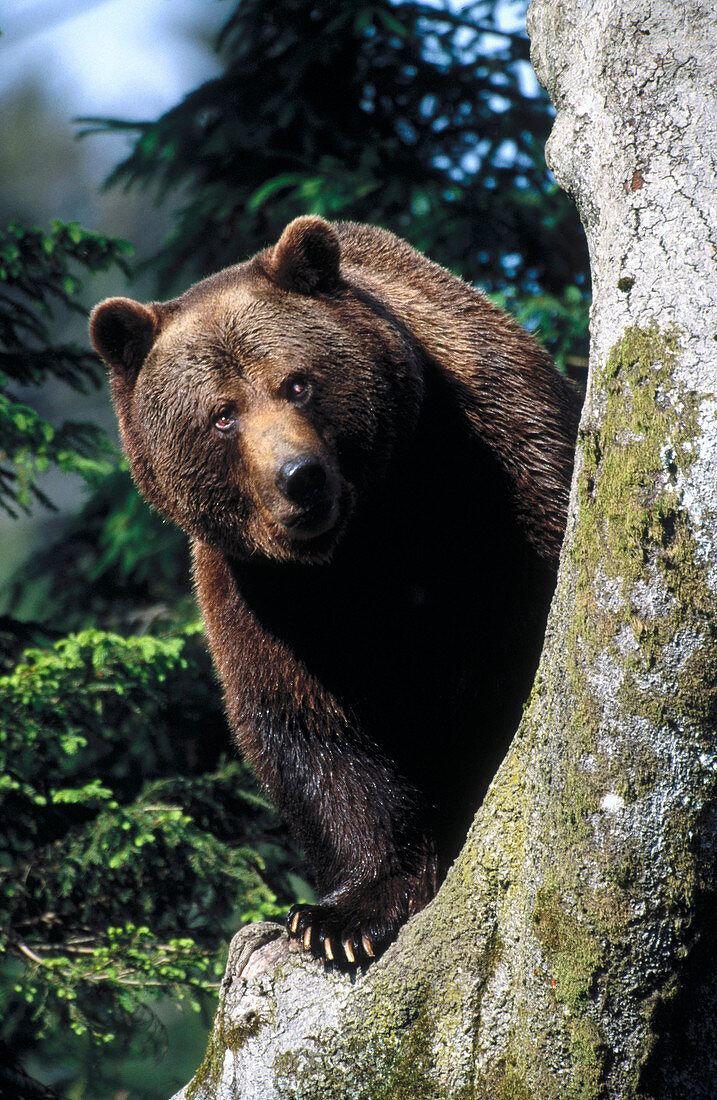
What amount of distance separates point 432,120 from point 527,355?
4.41m

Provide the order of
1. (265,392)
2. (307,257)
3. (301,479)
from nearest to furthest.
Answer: (301,479), (265,392), (307,257)

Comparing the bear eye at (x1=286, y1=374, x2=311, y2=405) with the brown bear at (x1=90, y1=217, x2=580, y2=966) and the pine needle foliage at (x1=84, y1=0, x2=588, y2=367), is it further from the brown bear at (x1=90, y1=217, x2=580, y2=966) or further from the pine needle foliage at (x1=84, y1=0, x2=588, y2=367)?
the pine needle foliage at (x1=84, y1=0, x2=588, y2=367)

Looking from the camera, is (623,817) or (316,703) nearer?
(623,817)

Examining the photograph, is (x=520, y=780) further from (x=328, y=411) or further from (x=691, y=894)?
(x=328, y=411)

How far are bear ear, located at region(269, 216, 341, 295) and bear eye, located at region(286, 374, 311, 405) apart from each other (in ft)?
1.36

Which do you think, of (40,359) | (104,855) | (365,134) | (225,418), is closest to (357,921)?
(225,418)

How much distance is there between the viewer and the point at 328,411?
129 inches

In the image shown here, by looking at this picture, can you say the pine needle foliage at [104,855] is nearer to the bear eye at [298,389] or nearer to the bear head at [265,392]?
the bear head at [265,392]

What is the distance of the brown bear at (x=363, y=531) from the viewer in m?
3.32

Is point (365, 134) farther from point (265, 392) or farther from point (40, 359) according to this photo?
point (265, 392)

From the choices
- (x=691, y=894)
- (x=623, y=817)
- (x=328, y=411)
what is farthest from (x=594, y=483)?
(x=328, y=411)

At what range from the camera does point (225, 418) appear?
3.27 metres

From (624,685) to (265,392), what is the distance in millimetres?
1515

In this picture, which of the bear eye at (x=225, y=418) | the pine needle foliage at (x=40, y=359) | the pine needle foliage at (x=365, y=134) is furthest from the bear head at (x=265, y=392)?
the pine needle foliage at (x=365, y=134)
